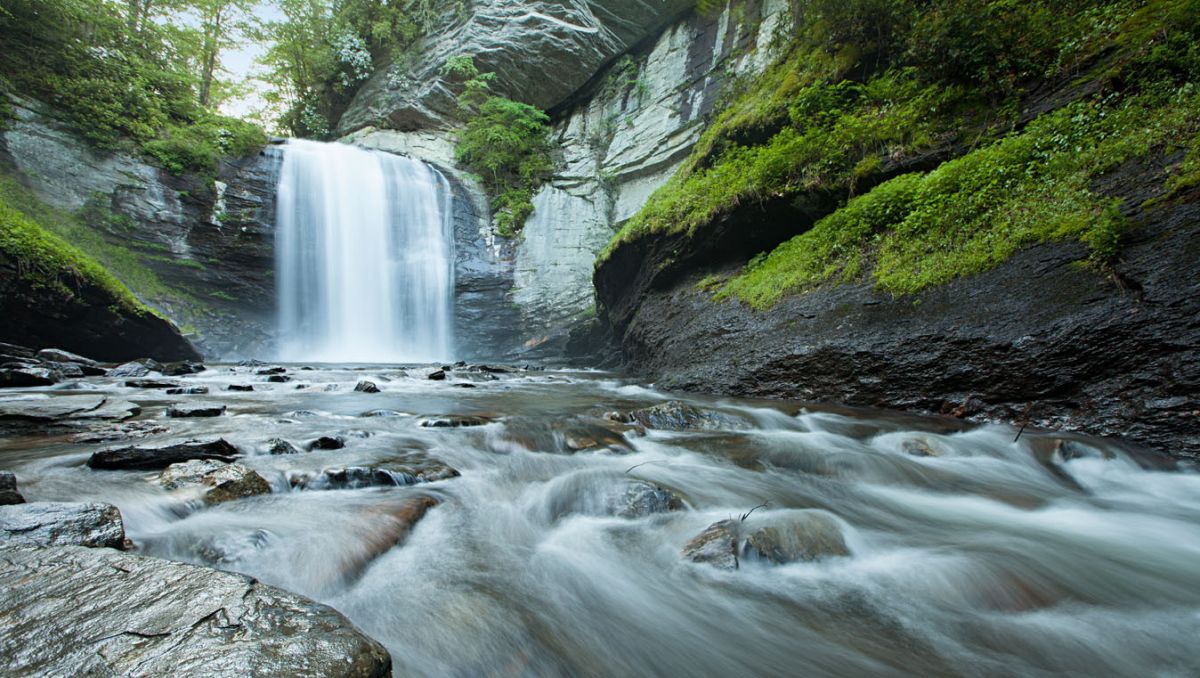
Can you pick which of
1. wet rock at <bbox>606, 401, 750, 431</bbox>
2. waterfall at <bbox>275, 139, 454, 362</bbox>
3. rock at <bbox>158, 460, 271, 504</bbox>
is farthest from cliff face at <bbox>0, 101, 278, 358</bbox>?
wet rock at <bbox>606, 401, 750, 431</bbox>

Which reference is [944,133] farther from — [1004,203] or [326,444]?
[326,444]

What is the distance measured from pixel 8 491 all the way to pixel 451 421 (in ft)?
10.0

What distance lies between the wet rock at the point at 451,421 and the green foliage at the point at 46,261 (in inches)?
360

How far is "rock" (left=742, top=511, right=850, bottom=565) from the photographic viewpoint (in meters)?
2.23

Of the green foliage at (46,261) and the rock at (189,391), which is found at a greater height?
the green foliage at (46,261)

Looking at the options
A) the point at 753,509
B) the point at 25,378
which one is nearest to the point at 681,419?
the point at 753,509

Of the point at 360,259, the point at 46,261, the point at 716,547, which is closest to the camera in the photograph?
the point at 716,547

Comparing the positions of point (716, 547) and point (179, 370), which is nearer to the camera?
point (716, 547)

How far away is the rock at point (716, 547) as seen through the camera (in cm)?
219

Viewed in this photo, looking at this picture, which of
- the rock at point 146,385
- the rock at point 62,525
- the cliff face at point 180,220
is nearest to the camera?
the rock at point 62,525

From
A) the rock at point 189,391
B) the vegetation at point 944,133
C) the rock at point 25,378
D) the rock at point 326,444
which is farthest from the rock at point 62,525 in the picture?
the rock at point 25,378

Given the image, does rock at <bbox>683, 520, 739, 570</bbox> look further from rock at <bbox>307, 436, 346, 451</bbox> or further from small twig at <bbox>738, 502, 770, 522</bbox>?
rock at <bbox>307, 436, 346, 451</bbox>

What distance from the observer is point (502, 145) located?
65.3 feet

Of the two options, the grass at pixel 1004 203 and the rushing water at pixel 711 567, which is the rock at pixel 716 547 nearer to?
the rushing water at pixel 711 567
